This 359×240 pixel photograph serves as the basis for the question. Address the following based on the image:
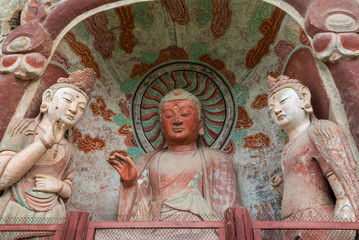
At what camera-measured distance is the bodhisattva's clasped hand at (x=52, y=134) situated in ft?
12.9

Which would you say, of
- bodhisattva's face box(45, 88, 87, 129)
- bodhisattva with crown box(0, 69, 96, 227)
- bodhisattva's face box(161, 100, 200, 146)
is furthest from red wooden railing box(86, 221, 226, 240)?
bodhisattva's face box(161, 100, 200, 146)

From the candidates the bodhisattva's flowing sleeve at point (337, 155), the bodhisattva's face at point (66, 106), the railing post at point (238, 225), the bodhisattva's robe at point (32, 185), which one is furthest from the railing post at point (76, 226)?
the bodhisattva's flowing sleeve at point (337, 155)

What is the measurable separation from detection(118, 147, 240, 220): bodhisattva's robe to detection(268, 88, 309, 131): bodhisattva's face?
3.56 ft

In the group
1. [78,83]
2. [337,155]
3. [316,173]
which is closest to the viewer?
[337,155]

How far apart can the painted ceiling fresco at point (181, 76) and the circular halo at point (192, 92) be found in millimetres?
A: 16

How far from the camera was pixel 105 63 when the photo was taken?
19.6 ft

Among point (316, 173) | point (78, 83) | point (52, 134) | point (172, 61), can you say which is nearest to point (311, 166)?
point (316, 173)

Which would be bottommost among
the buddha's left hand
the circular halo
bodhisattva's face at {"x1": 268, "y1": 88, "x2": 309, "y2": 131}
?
the buddha's left hand

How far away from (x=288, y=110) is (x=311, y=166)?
2.34 feet

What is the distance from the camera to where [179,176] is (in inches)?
194

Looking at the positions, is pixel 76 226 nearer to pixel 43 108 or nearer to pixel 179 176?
pixel 43 108

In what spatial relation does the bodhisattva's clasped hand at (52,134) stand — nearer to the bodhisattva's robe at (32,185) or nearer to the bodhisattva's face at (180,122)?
the bodhisattva's robe at (32,185)

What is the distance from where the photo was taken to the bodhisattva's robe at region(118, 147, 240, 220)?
4.33m

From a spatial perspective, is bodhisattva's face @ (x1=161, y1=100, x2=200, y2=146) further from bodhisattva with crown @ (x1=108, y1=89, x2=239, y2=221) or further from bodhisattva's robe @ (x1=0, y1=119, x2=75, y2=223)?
bodhisattva's robe @ (x1=0, y1=119, x2=75, y2=223)
